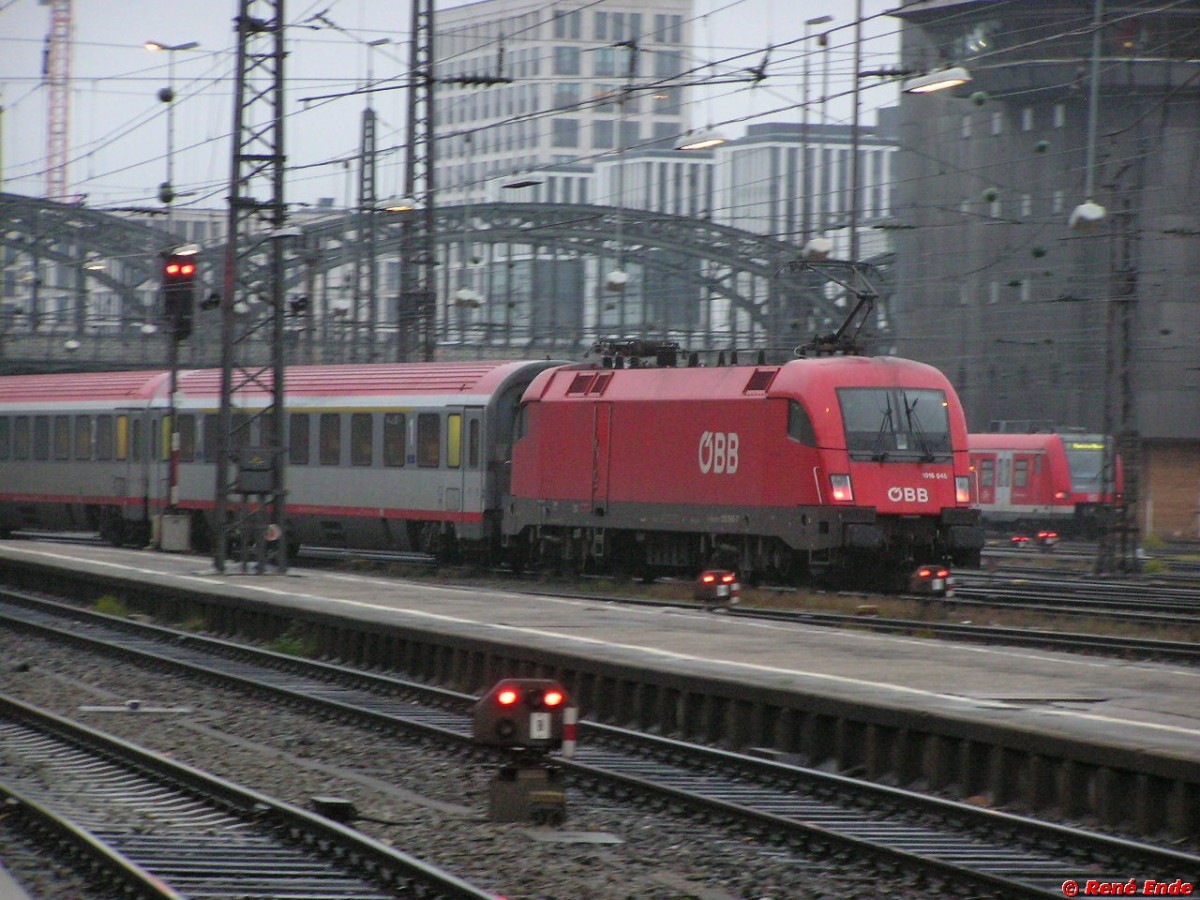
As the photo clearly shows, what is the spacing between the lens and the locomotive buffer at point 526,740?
9742mm

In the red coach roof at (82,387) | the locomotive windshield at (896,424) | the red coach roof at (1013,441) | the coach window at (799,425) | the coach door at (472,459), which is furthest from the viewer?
the red coach roof at (1013,441)

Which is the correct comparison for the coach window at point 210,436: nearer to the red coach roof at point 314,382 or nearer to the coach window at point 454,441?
the red coach roof at point 314,382

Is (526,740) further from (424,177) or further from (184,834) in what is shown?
(424,177)

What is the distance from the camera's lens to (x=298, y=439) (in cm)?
3228

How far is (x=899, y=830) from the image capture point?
9758 mm

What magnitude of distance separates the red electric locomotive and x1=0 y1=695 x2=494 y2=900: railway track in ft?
39.3

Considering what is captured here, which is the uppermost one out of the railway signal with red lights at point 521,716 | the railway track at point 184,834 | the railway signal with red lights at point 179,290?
the railway signal with red lights at point 179,290

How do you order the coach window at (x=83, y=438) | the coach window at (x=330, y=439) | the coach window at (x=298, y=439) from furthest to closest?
the coach window at (x=83, y=438)
the coach window at (x=298, y=439)
the coach window at (x=330, y=439)

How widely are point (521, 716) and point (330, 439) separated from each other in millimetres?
22189

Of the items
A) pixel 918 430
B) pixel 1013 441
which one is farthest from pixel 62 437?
pixel 1013 441

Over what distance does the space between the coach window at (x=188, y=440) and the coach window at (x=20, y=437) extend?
6342 mm

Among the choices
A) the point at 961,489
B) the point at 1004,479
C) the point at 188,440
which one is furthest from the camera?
the point at 1004,479

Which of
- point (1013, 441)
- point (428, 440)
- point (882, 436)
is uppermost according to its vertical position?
point (882, 436)

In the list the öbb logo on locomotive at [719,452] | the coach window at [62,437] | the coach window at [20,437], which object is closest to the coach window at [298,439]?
the coach window at [62,437]
